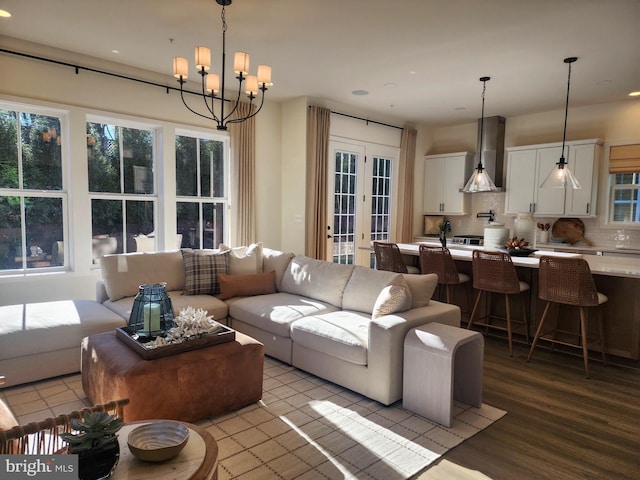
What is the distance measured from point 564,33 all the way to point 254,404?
4013mm

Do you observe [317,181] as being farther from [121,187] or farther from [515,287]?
[515,287]

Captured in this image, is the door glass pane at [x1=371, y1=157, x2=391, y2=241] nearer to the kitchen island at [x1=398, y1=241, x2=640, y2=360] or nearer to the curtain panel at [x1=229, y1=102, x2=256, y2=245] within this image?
the curtain panel at [x1=229, y1=102, x2=256, y2=245]

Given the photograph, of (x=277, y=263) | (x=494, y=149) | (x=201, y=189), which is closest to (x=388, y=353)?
(x=277, y=263)

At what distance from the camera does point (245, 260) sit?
4.55m

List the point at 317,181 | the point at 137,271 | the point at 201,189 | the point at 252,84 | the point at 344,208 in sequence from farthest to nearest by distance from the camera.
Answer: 1. the point at 344,208
2. the point at 317,181
3. the point at 201,189
4. the point at 137,271
5. the point at 252,84

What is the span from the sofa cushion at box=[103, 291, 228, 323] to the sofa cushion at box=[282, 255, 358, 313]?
76 cm

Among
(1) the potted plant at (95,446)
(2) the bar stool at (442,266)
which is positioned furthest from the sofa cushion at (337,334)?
(1) the potted plant at (95,446)

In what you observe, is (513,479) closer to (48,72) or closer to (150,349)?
(150,349)

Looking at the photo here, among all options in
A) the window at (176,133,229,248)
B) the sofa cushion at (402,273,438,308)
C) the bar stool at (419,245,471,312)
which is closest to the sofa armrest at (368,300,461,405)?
the sofa cushion at (402,273,438,308)

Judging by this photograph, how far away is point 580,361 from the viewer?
152 inches

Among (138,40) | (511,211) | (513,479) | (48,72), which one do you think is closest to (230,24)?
(138,40)

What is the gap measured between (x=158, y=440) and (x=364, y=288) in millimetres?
2324

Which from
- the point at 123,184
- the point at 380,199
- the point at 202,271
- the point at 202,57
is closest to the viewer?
the point at 202,57

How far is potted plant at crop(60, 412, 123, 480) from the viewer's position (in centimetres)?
137
